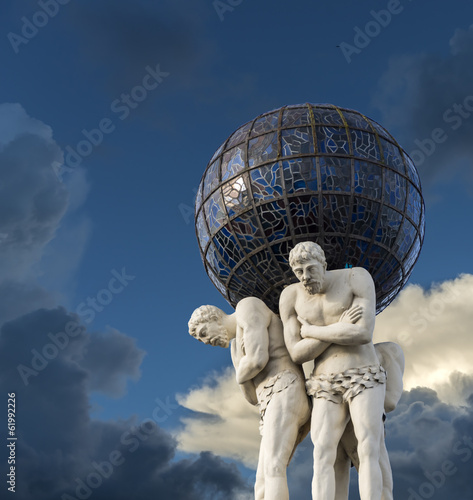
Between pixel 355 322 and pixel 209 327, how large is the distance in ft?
8.40

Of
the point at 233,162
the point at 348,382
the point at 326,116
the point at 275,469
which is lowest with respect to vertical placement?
the point at 275,469

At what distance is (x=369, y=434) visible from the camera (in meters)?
13.5

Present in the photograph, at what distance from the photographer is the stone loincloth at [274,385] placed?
46.7 feet

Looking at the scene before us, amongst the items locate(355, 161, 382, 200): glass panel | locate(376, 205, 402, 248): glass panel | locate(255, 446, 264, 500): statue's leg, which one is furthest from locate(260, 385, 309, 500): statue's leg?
locate(355, 161, 382, 200): glass panel

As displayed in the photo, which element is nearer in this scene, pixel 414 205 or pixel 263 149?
pixel 263 149

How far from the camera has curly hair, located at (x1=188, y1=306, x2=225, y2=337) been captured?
15148mm

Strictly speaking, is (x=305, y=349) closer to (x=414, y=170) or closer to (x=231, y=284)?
(x=231, y=284)

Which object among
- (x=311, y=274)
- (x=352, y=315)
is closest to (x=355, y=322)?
(x=352, y=315)

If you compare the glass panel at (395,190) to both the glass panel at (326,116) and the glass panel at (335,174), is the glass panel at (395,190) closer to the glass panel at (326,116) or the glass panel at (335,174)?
the glass panel at (335,174)

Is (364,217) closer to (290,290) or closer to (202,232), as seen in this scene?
(290,290)

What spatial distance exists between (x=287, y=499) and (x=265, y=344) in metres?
2.34

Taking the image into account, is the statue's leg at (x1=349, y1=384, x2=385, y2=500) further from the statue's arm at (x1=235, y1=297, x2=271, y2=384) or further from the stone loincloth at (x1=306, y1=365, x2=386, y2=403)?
the statue's arm at (x1=235, y1=297, x2=271, y2=384)

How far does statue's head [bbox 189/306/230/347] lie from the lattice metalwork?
642 millimetres

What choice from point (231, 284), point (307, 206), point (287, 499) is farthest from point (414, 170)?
point (287, 499)
